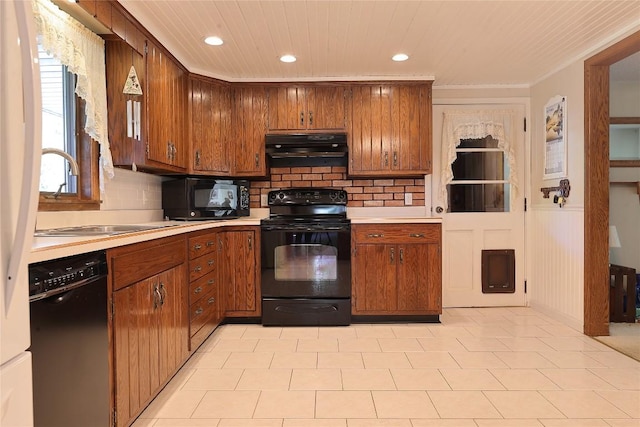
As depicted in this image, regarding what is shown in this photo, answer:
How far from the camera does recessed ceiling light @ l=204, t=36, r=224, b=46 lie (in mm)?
2840

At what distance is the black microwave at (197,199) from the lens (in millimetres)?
3418

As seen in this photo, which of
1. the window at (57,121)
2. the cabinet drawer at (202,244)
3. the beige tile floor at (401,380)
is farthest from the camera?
the cabinet drawer at (202,244)

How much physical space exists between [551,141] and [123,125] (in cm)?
350

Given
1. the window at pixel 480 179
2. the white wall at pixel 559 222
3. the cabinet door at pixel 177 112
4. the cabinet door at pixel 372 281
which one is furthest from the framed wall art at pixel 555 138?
the cabinet door at pixel 177 112

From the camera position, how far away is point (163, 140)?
9.59 ft

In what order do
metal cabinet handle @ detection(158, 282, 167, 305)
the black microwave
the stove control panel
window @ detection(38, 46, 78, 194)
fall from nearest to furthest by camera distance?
metal cabinet handle @ detection(158, 282, 167, 305) → window @ detection(38, 46, 78, 194) → the black microwave → the stove control panel

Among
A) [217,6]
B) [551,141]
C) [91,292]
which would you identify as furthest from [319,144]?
[91,292]

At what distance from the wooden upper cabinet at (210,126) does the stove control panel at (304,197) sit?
1.66ft

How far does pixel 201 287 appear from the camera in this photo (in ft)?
9.41

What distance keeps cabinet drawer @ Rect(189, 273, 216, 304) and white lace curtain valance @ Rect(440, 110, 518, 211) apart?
2.38 meters

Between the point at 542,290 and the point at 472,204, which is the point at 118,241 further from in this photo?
the point at 542,290

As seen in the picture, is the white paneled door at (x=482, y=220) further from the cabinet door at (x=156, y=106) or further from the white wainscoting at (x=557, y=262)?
the cabinet door at (x=156, y=106)

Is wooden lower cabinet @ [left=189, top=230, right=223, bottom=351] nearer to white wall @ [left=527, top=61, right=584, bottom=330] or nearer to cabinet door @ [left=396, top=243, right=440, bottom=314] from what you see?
cabinet door @ [left=396, top=243, right=440, bottom=314]

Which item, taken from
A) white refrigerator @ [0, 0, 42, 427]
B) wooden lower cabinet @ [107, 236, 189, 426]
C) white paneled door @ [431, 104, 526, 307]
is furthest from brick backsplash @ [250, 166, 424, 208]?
white refrigerator @ [0, 0, 42, 427]
